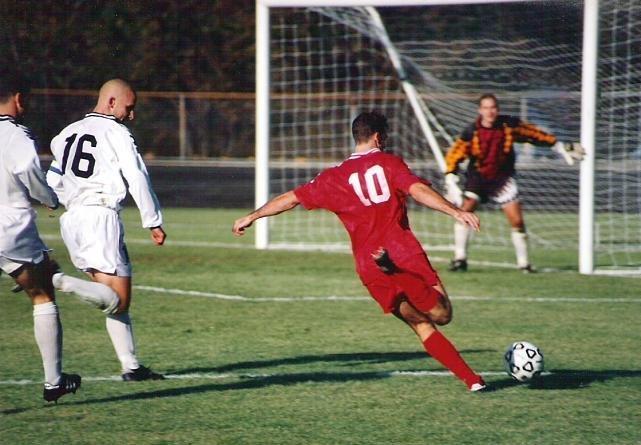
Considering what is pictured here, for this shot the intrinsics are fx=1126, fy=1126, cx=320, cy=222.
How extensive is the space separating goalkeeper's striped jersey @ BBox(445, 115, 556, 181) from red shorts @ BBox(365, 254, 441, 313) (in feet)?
19.7

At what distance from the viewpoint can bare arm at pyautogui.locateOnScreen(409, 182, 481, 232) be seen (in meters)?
6.07

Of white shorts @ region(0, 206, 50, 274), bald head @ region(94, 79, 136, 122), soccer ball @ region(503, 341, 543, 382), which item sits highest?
bald head @ region(94, 79, 136, 122)

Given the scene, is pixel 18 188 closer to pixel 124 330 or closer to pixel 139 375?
pixel 124 330

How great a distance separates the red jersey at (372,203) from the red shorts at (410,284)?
0.16ft

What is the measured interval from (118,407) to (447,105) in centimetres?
1200

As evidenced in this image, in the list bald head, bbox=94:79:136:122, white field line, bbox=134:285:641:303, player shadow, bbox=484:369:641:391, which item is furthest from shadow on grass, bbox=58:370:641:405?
white field line, bbox=134:285:641:303

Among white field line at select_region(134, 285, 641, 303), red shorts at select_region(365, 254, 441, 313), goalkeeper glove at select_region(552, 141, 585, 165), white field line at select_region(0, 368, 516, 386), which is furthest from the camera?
goalkeeper glove at select_region(552, 141, 585, 165)

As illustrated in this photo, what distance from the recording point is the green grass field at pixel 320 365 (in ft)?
19.0

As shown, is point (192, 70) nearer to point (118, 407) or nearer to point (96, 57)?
point (96, 57)

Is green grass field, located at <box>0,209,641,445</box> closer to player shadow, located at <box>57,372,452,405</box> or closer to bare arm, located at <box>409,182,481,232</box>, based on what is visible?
player shadow, located at <box>57,372,452,405</box>

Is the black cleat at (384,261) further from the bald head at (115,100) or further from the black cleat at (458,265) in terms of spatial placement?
the black cleat at (458,265)

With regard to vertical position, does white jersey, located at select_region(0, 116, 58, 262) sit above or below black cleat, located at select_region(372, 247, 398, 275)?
above

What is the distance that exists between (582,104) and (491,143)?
3.47 ft

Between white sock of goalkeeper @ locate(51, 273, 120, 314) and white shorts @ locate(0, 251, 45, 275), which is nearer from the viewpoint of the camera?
white sock of goalkeeper @ locate(51, 273, 120, 314)
